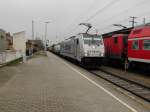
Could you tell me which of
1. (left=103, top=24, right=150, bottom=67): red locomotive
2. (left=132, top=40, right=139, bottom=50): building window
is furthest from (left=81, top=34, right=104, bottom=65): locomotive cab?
(left=132, top=40, right=139, bottom=50): building window

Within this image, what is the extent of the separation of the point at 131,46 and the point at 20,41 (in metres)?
20.6

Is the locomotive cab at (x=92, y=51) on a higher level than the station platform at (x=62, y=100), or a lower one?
higher

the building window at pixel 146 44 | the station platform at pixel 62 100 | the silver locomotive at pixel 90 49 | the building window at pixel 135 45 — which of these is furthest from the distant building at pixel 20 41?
the station platform at pixel 62 100

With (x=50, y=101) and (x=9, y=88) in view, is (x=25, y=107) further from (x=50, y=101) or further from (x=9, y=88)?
(x=9, y=88)

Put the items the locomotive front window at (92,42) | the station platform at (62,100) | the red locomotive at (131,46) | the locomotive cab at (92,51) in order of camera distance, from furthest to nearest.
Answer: the locomotive front window at (92,42) → the locomotive cab at (92,51) → the red locomotive at (131,46) → the station platform at (62,100)

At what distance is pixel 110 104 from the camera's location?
9.30m

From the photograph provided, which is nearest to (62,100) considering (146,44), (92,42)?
(146,44)

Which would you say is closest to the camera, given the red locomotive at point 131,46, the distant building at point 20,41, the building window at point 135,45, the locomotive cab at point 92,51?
the red locomotive at point 131,46

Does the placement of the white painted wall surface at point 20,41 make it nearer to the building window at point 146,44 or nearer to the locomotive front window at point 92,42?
the locomotive front window at point 92,42

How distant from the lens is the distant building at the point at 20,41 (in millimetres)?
36156

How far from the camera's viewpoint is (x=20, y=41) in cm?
3691

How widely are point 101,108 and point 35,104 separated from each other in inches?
84.5

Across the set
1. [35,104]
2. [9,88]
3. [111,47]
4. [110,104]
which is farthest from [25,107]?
[111,47]

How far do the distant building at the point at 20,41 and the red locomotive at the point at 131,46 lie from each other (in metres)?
14.2
